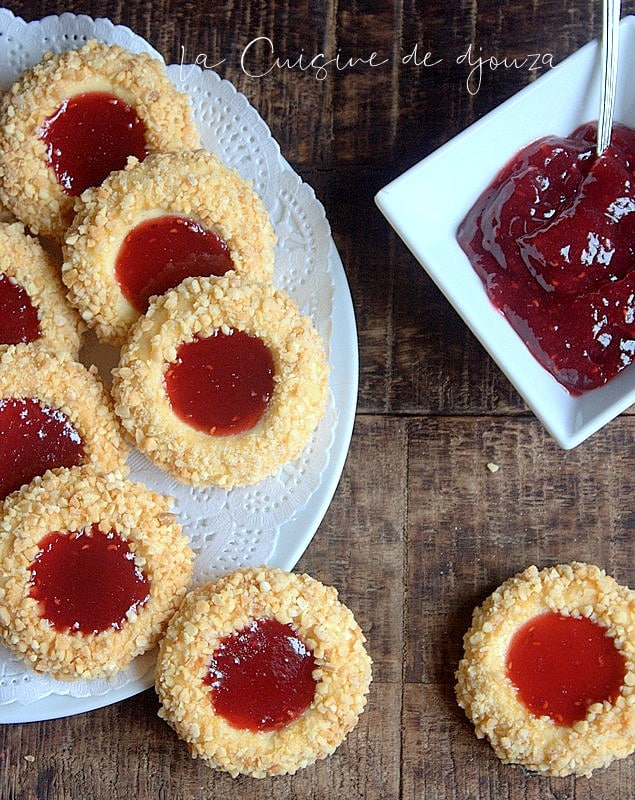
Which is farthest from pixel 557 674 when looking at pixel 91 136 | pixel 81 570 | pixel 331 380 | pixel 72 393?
pixel 91 136

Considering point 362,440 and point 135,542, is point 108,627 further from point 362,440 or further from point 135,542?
point 362,440

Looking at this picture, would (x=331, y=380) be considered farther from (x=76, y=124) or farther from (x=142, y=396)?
(x=76, y=124)

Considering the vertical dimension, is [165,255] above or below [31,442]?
above

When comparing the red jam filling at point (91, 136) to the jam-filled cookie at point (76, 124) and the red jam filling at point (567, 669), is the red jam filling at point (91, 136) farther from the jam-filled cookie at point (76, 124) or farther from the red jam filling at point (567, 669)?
the red jam filling at point (567, 669)

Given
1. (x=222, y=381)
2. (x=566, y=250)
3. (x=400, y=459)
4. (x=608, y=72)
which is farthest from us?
(x=400, y=459)

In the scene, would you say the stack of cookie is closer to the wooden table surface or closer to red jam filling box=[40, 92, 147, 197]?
red jam filling box=[40, 92, 147, 197]

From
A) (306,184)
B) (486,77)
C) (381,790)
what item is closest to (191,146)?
(306,184)
